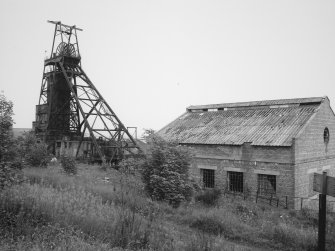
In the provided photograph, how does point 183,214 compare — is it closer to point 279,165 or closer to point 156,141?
point 156,141

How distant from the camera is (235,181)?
65.6 ft

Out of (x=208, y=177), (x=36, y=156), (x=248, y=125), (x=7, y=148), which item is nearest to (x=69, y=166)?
(x=36, y=156)

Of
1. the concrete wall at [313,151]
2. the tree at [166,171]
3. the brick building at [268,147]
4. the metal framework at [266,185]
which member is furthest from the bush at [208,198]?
the concrete wall at [313,151]

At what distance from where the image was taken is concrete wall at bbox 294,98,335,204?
58.6ft

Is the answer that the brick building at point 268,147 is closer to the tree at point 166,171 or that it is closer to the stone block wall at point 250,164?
the stone block wall at point 250,164

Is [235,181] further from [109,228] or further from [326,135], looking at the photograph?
[109,228]

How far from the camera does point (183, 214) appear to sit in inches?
452

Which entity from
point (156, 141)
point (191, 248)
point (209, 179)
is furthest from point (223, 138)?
point (191, 248)

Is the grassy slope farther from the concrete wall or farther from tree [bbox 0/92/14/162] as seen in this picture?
the concrete wall

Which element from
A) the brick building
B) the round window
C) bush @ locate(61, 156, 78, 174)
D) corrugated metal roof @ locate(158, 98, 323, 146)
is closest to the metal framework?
the brick building

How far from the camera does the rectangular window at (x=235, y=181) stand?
19781mm

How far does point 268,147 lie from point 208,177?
16.0ft

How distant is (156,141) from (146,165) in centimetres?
116

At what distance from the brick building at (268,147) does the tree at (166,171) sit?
126 inches
